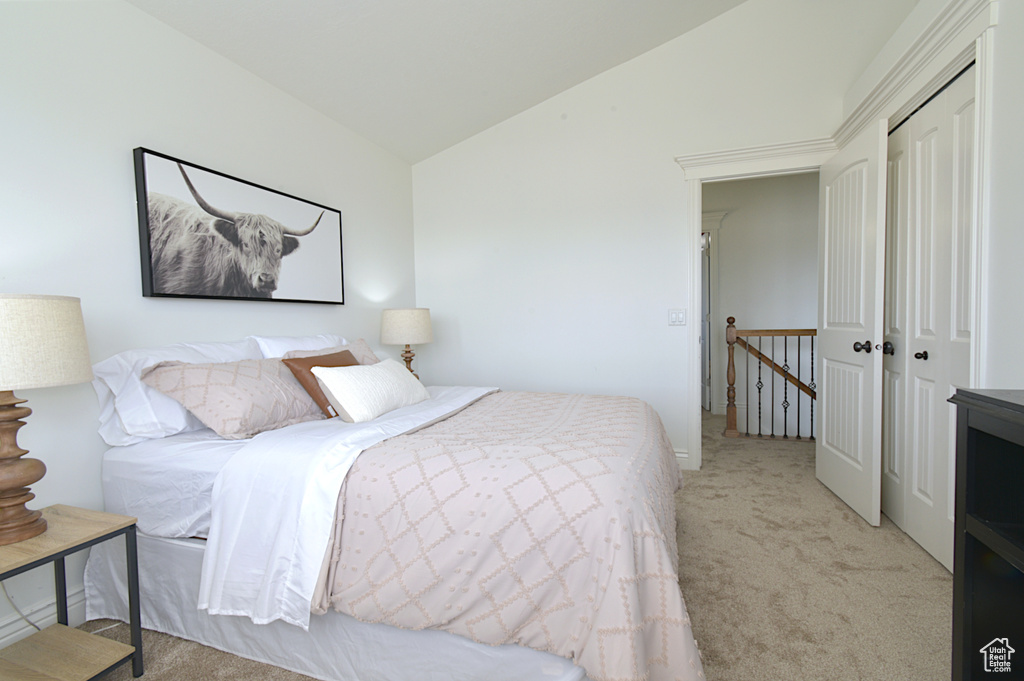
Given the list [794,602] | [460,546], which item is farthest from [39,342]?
[794,602]

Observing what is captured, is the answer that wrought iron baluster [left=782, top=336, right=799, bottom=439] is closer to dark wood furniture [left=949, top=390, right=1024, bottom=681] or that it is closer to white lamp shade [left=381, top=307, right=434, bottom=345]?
white lamp shade [left=381, top=307, right=434, bottom=345]

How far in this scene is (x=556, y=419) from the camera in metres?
2.00

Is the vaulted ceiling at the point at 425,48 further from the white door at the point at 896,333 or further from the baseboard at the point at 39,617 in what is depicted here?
the baseboard at the point at 39,617

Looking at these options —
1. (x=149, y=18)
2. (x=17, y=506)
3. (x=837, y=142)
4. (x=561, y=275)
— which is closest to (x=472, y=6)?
(x=149, y=18)

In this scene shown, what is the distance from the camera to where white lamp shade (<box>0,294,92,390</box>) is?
1.27 m

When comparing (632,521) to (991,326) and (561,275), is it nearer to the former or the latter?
(991,326)

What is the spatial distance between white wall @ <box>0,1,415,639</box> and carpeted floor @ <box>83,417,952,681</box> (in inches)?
29.6

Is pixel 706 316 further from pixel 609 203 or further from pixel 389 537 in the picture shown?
pixel 389 537

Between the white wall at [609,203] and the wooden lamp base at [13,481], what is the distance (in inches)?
109

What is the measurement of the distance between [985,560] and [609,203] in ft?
9.46

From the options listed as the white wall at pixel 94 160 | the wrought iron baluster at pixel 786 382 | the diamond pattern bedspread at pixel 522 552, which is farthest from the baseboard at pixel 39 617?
the wrought iron baluster at pixel 786 382

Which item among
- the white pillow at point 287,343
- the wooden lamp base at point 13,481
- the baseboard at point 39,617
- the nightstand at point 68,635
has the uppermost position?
the white pillow at point 287,343

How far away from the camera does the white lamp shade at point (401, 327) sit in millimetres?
3365

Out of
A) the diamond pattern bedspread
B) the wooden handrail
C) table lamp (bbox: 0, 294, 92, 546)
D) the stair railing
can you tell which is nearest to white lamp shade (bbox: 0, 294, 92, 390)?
table lamp (bbox: 0, 294, 92, 546)
